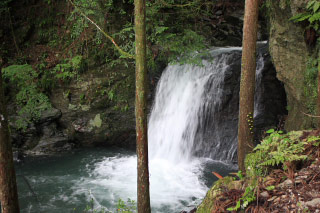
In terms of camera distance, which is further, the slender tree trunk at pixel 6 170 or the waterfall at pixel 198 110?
the waterfall at pixel 198 110

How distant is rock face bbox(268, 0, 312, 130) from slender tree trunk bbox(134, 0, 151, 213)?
175 inches

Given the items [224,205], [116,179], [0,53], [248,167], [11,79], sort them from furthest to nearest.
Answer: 1. [0,53]
2. [11,79]
3. [116,179]
4. [248,167]
5. [224,205]

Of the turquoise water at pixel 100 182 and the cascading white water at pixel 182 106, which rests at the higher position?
the cascading white water at pixel 182 106

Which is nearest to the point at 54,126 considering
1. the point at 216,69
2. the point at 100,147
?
the point at 100,147

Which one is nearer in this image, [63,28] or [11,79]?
[11,79]

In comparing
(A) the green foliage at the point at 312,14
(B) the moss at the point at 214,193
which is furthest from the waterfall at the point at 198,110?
(B) the moss at the point at 214,193

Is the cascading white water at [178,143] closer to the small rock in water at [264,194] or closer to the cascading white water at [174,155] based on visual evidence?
the cascading white water at [174,155]

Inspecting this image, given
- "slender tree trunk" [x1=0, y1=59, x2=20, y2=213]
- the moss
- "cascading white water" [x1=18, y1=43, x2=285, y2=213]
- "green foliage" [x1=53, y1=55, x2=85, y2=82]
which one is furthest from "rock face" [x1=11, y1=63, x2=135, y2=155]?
the moss

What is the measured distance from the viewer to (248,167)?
421 cm

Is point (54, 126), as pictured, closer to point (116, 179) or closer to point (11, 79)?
point (11, 79)

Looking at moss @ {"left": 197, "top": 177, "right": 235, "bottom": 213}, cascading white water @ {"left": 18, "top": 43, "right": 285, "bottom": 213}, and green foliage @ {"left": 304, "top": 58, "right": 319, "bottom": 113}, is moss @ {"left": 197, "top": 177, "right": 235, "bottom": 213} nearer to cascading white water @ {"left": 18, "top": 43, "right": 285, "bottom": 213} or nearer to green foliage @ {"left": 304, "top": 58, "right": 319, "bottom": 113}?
cascading white water @ {"left": 18, "top": 43, "right": 285, "bottom": 213}

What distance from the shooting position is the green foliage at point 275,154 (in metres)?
3.74

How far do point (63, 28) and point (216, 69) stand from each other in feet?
25.1

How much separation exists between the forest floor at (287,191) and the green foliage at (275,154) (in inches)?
5.2
